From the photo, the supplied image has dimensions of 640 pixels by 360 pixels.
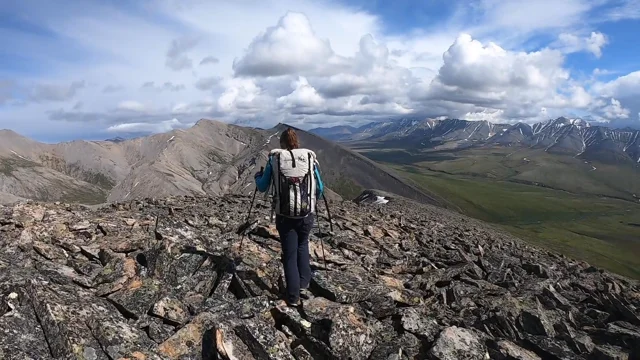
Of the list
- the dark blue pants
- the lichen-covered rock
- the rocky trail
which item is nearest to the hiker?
the dark blue pants

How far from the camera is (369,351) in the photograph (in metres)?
9.63

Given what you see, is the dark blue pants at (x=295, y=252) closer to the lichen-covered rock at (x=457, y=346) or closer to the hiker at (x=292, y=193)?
the hiker at (x=292, y=193)

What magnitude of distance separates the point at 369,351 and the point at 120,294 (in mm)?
6063

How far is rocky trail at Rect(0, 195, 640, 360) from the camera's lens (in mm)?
8727

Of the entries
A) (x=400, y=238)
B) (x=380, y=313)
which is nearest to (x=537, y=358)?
(x=380, y=313)

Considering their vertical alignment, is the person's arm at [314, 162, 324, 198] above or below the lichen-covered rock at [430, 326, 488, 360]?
above

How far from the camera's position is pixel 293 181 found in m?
11.2

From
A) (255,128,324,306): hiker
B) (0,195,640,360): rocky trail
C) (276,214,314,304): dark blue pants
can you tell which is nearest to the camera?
(0,195,640,360): rocky trail

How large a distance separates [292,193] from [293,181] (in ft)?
1.03

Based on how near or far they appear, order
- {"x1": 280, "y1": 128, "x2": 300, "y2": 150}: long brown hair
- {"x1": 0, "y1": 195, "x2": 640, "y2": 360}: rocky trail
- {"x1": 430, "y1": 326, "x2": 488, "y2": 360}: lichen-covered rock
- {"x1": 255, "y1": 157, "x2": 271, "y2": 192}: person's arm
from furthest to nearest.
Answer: {"x1": 255, "y1": 157, "x2": 271, "y2": 192}: person's arm < {"x1": 280, "y1": 128, "x2": 300, "y2": 150}: long brown hair < {"x1": 430, "y1": 326, "x2": 488, "y2": 360}: lichen-covered rock < {"x1": 0, "y1": 195, "x2": 640, "y2": 360}: rocky trail

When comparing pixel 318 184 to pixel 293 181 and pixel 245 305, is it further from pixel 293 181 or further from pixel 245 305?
pixel 245 305

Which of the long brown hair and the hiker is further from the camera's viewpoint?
the long brown hair

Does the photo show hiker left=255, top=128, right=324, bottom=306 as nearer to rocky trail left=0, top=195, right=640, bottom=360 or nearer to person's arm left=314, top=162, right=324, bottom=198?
person's arm left=314, top=162, right=324, bottom=198

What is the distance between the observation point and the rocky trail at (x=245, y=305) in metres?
8.73
